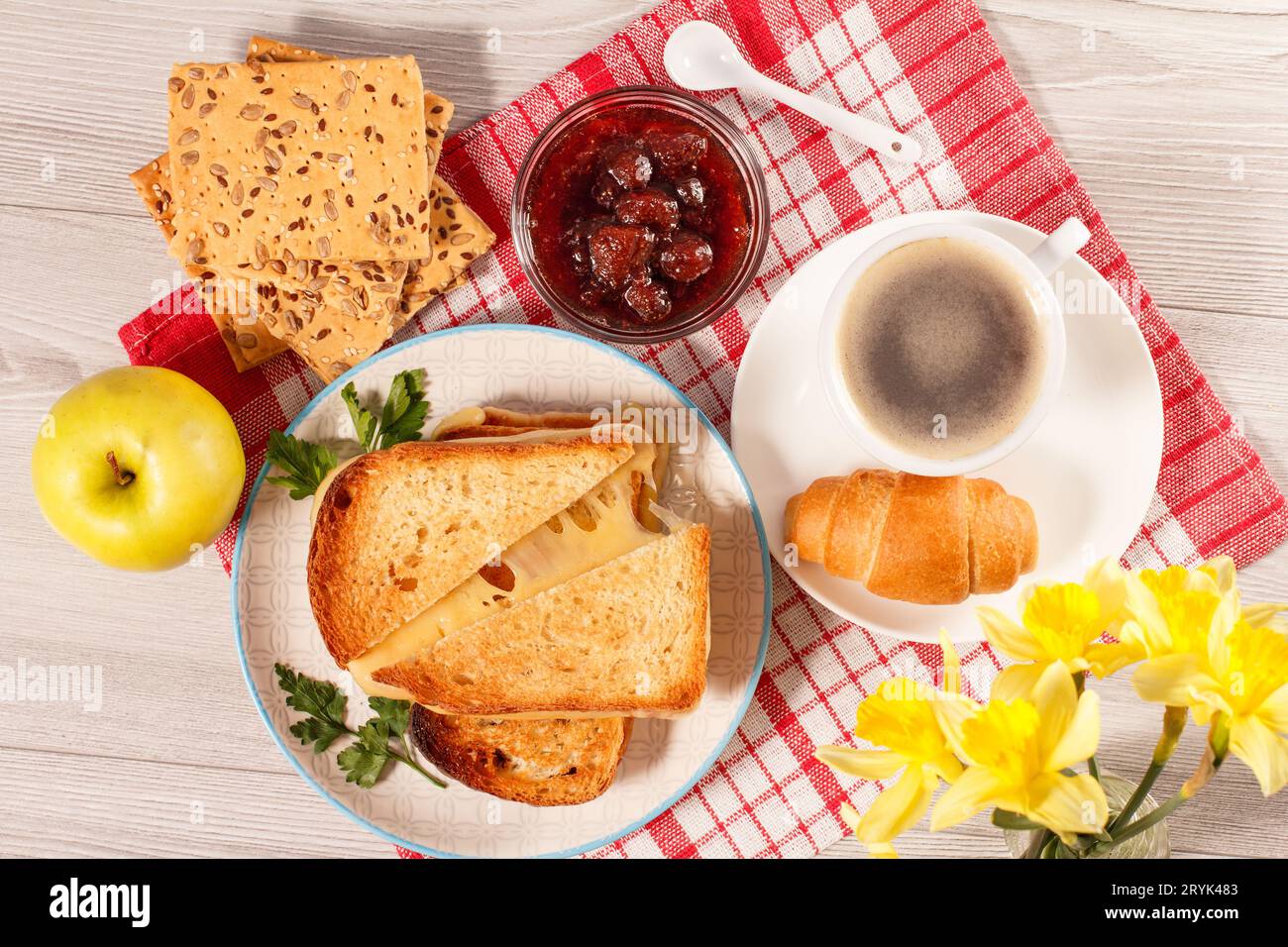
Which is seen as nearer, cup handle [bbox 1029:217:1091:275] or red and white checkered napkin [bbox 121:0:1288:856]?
cup handle [bbox 1029:217:1091:275]

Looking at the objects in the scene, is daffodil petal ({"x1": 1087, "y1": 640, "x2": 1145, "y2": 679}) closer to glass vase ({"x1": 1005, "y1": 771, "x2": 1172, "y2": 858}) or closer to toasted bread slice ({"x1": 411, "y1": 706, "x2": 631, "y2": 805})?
glass vase ({"x1": 1005, "y1": 771, "x2": 1172, "y2": 858})

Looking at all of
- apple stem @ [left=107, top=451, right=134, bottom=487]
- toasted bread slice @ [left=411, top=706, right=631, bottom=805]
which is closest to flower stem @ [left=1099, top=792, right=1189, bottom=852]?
toasted bread slice @ [left=411, top=706, right=631, bottom=805]

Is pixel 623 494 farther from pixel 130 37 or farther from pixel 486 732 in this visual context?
pixel 130 37

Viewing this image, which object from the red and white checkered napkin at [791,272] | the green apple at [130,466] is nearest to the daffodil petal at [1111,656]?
the red and white checkered napkin at [791,272]

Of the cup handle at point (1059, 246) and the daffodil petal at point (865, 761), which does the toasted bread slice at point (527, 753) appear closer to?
the daffodil petal at point (865, 761)

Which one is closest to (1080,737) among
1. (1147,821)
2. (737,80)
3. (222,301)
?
(1147,821)

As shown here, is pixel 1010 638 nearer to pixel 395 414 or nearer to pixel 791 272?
pixel 791 272
